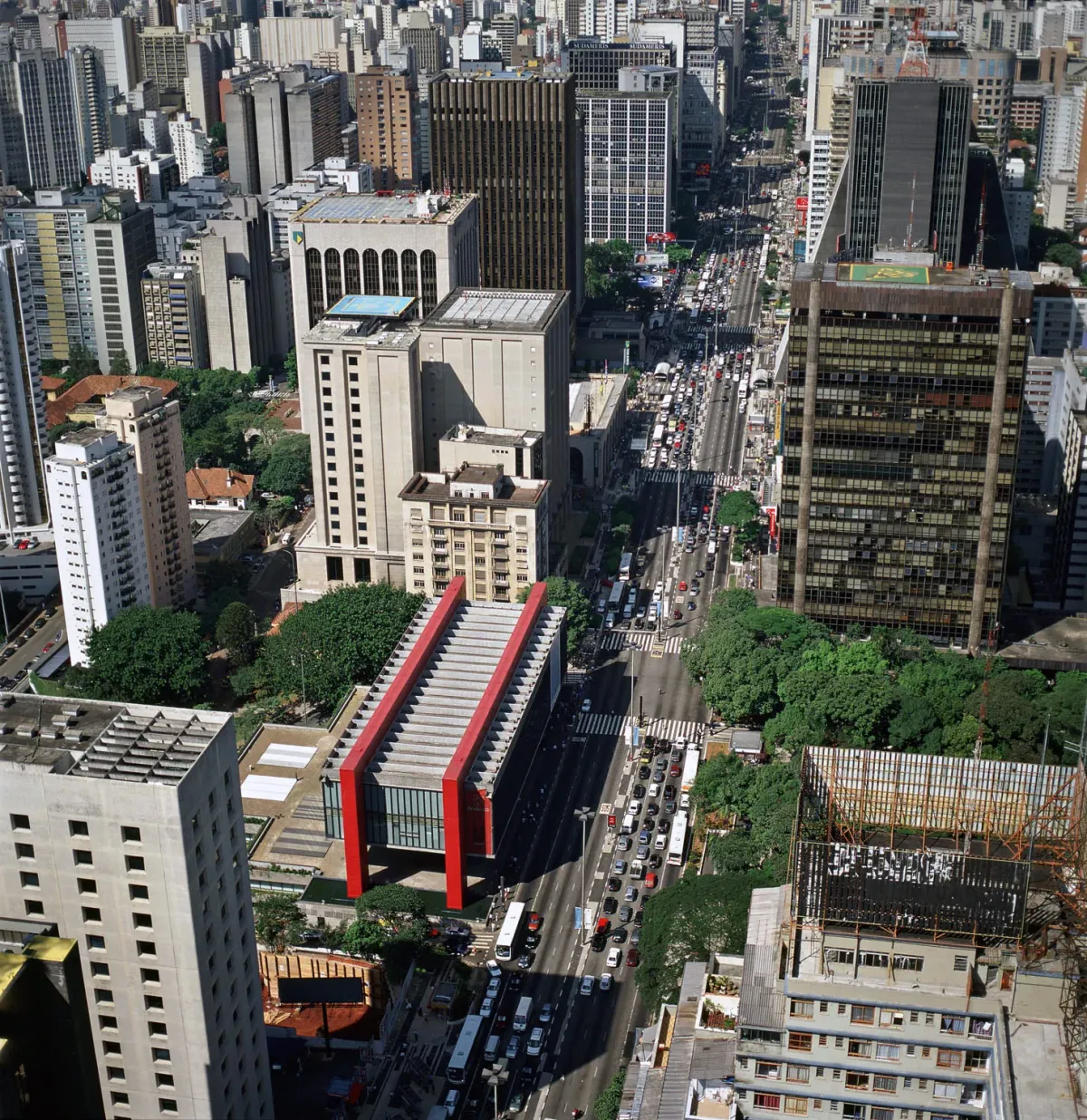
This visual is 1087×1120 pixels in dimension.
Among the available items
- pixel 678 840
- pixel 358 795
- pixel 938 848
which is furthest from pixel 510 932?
pixel 938 848

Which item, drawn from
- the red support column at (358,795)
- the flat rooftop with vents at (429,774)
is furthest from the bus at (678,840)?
the red support column at (358,795)

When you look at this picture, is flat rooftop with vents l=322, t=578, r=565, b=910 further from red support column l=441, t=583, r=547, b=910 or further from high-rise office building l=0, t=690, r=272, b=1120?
high-rise office building l=0, t=690, r=272, b=1120

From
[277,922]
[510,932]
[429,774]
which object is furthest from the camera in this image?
[429,774]

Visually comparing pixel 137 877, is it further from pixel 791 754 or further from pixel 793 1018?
pixel 791 754

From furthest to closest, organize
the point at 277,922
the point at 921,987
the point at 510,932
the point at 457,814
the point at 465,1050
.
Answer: the point at 457,814, the point at 510,932, the point at 277,922, the point at 465,1050, the point at 921,987

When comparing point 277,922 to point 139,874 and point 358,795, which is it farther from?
point 139,874

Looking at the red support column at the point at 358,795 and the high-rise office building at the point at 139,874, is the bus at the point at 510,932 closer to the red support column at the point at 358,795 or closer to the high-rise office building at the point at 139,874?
the red support column at the point at 358,795
